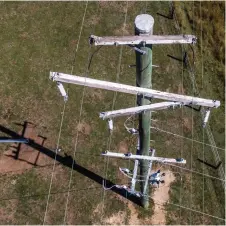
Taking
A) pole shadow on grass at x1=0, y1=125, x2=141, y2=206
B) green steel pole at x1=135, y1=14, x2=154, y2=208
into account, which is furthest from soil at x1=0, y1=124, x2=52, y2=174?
green steel pole at x1=135, y1=14, x2=154, y2=208

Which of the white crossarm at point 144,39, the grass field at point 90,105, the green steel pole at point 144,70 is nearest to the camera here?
the white crossarm at point 144,39

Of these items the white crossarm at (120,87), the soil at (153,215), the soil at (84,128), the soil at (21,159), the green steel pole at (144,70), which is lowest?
the soil at (153,215)

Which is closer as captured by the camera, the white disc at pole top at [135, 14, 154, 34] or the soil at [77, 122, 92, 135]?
the white disc at pole top at [135, 14, 154, 34]

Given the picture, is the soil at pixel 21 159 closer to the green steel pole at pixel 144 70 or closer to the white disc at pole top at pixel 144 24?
the green steel pole at pixel 144 70

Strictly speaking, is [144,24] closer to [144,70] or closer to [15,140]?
[144,70]

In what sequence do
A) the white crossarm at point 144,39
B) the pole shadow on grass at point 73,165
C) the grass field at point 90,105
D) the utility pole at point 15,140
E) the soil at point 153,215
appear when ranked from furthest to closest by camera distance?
the utility pole at point 15,140 → the pole shadow on grass at point 73,165 → the grass field at point 90,105 → the soil at point 153,215 → the white crossarm at point 144,39

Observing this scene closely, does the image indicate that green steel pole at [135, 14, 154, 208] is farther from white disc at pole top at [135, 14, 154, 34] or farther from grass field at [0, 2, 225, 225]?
grass field at [0, 2, 225, 225]

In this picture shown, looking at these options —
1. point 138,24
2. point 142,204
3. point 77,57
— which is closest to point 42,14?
point 77,57

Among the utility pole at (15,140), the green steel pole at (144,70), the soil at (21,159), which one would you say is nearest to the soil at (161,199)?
the soil at (21,159)

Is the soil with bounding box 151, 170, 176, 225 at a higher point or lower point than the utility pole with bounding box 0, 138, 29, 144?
lower

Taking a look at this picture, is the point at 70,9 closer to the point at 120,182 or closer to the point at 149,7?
the point at 149,7
